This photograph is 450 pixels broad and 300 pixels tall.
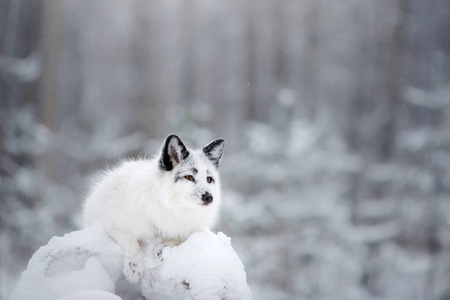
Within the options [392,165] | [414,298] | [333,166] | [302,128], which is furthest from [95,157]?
[414,298]

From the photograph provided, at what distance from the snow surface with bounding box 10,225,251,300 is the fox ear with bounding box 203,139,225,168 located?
2.37 feet

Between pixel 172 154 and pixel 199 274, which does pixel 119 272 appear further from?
pixel 172 154

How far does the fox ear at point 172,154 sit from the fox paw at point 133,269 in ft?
2.35

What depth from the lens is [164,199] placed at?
2746 mm

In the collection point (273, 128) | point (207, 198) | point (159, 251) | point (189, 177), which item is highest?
point (273, 128)

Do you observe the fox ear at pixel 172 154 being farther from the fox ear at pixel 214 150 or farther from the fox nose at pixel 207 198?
the fox nose at pixel 207 198

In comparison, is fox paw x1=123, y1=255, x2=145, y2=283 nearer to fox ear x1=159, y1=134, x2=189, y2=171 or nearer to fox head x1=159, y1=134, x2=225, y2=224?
fox head x1=159, y1=134, x2=225, y2=224

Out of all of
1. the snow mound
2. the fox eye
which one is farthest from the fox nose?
the snow mound

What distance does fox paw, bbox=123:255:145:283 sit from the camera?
2293mm

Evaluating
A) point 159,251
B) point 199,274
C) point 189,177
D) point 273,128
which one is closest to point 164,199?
point 189,177

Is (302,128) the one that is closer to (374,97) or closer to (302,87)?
(302,87)

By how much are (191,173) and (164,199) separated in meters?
0.26

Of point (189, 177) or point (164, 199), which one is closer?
point (164, 199)

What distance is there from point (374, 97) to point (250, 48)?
12.8ft
